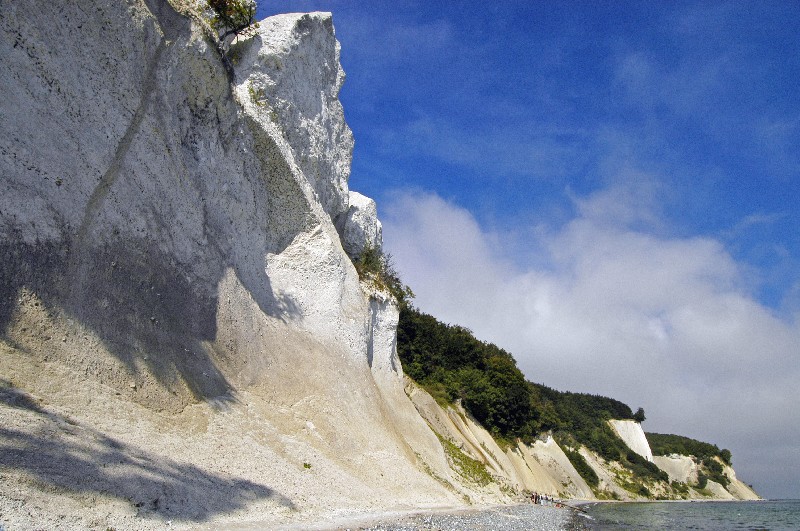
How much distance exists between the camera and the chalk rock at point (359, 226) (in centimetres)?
2917

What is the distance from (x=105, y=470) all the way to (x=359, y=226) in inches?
865

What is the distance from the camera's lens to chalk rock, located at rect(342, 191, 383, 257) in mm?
29172

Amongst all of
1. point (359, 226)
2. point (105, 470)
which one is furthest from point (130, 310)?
point (359, 226)

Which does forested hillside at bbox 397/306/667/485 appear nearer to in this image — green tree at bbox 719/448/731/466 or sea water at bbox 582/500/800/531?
sea water at bbox 582/500/800/531

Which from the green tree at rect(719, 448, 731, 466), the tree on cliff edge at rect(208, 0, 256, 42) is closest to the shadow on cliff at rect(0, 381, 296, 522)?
the tree on cliff edge at rect(208, 0, 256, 42)

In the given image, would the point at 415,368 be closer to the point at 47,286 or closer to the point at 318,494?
the point at 318,494

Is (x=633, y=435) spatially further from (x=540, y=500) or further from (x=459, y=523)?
(x=459, y=523)

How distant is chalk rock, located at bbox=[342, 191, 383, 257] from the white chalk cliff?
5.77 metres

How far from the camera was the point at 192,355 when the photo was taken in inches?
545

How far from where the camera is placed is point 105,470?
8.34 m

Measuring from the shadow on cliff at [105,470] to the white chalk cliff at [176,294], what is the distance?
0.04 m

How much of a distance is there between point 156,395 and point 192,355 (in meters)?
2.09

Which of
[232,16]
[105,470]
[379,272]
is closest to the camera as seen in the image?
[105,470]

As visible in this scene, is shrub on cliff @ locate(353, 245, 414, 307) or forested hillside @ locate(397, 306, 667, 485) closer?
shrub on cliff @ locate(353, 245, 414, 307)
